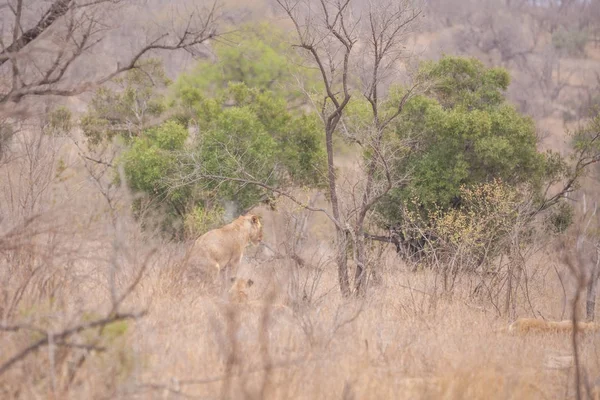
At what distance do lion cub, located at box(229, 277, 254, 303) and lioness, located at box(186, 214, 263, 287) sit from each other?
0.91 feet

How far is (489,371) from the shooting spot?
657cm

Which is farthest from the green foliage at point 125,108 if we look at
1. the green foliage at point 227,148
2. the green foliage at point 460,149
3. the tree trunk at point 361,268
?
the tree trunk at point 361,268

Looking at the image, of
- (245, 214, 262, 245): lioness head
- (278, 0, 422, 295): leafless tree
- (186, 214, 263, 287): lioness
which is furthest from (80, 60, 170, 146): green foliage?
(278, 0, 422, 295): leafless tree

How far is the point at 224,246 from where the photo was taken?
1154 centimetres

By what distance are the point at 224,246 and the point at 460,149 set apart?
809 cm

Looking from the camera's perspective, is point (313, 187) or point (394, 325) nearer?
point (394, 325)

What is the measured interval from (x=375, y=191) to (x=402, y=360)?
4856 millimetres

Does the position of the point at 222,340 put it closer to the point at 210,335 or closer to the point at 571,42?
the point at 210,335

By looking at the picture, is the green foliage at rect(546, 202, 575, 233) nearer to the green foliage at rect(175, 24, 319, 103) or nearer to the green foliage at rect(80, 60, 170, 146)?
the green foliage at rect(80, 60, 170, 146)

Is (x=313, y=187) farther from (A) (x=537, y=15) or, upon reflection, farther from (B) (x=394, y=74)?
(A) (x=537, y=15)

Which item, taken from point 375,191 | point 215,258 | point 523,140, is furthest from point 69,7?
point 523,140

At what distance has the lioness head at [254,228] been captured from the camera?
Answer: 1269 cm

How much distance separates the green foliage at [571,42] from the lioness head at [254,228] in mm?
73824

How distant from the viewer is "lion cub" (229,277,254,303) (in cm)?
899
